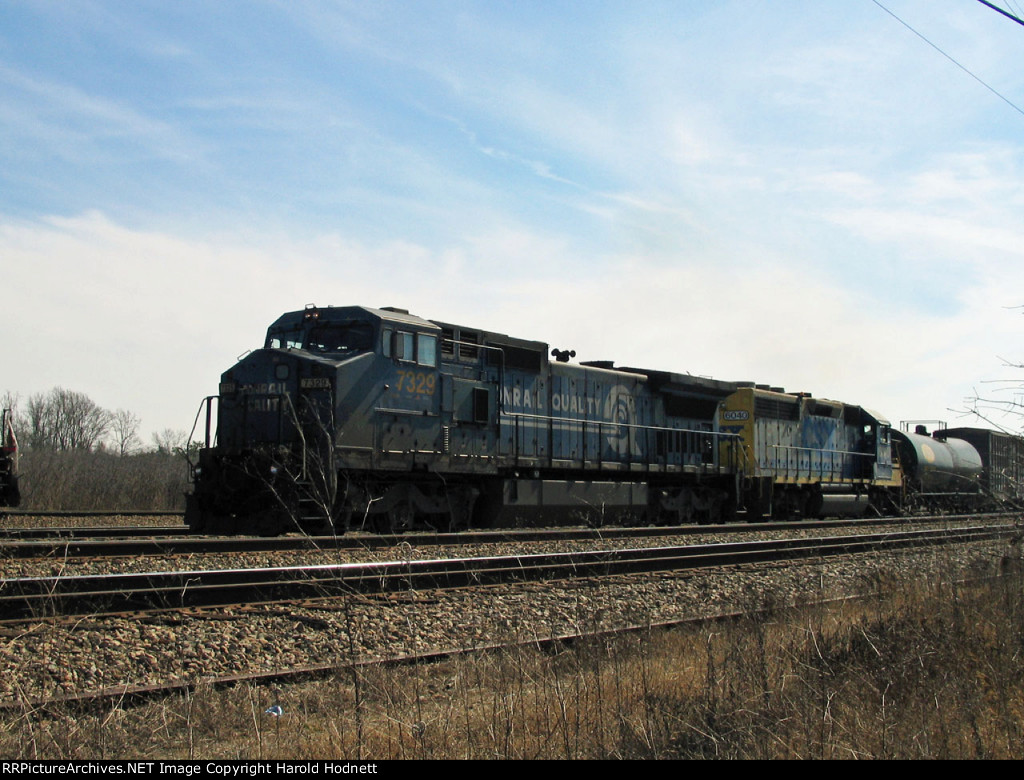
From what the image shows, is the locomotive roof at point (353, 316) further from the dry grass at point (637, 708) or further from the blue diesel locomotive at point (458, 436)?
the dry grass at point (637, 708)

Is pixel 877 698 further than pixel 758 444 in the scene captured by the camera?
No

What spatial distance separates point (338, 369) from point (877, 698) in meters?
9.22

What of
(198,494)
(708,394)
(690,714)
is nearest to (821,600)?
(690,714)

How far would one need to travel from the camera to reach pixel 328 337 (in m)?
14.1

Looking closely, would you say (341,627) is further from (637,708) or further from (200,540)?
(200,540)

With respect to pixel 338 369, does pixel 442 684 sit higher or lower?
lower

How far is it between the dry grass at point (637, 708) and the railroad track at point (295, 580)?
773 mm

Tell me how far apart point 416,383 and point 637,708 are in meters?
9.30

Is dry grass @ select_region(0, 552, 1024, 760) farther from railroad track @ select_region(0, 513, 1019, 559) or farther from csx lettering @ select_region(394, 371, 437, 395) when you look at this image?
csx lettering @ select_region(394, 371, 437, 395)

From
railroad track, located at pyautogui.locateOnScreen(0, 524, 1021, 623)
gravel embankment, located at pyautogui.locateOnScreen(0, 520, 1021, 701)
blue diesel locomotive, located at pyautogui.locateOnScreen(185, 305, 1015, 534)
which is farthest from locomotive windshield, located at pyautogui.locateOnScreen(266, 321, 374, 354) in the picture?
railroad track, located at pyautogui.locateOnScreen(0, 524, 1021, 623)

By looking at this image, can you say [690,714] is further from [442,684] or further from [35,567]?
[35,567]

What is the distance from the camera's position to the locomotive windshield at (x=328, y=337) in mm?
13766

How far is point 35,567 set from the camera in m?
8.69

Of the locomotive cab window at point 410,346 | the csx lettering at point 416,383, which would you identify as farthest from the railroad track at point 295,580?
the locomotive cab window at point 410,346
